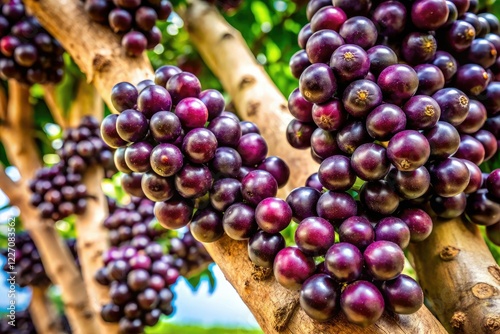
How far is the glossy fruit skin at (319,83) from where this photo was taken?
21.5 inches

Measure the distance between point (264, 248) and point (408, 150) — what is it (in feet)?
0.68

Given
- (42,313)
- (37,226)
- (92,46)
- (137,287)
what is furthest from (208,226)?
(42,313)

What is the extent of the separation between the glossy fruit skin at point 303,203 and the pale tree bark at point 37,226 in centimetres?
92

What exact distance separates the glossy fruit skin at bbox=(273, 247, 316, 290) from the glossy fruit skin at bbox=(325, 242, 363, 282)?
30mm

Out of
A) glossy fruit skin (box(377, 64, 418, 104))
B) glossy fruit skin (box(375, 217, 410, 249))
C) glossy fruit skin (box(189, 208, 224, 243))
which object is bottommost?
glossy fruit skin (box(189, 208, 224, 243))

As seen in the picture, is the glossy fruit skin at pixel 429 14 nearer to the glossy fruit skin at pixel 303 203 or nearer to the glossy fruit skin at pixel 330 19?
the glossy fruit skin at pixel 330 19

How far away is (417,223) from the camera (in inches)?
22.5

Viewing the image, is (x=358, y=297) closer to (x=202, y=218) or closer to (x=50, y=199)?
(x=202, y=218)

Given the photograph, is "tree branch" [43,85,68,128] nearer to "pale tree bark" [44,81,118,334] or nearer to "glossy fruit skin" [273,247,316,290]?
"pale tree bark" [44,81,118,334]

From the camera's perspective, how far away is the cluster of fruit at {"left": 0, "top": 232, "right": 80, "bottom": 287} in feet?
4.85

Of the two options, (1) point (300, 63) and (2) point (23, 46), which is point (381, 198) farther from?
(2) point (23, 46)

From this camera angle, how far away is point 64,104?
4.93 feet

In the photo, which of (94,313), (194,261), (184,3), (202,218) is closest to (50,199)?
(94,313)

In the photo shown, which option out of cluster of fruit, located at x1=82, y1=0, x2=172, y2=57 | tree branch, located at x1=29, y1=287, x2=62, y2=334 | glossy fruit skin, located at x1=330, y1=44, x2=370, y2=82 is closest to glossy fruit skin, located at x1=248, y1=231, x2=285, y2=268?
glossy fruit skin, located at x1=330, y1=44, x2=370, y2=82
